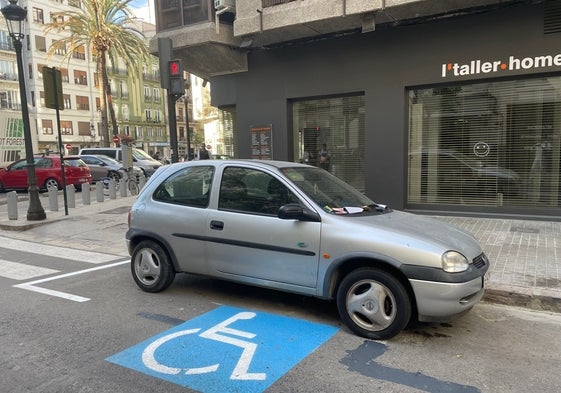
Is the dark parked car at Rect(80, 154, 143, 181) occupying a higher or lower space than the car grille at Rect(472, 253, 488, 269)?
higher

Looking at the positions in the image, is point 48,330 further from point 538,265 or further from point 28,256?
point 538,265

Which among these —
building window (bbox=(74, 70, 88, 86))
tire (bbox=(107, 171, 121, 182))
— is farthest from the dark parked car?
building window (bbox=(74, 70, 88, 86))

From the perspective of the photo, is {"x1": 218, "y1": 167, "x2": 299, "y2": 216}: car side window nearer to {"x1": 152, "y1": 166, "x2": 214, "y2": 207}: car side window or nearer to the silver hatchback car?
the silver hatchback car

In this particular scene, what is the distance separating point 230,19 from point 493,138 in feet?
23.3

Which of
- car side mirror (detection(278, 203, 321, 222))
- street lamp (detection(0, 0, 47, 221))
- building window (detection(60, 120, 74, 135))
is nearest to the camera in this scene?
car side mirror (detection(278, 203, 321, 222))

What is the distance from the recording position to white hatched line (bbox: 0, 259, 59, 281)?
650 centimetres

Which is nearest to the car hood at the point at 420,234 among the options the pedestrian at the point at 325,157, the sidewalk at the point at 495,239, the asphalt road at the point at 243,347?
the asphalt road at the point at 243,347

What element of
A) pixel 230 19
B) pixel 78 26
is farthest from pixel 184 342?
pixel 78 26

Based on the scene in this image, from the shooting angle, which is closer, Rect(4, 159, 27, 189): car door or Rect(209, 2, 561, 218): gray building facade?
Rect(209, 2, 561, 218): gray building facade

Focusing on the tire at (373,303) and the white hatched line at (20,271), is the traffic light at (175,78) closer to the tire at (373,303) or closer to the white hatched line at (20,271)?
the white hatched line at (20,271)

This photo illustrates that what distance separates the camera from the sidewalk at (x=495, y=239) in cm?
522

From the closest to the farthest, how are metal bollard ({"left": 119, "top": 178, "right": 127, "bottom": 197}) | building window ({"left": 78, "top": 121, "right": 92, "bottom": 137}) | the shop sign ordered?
the shop sign < metal bollard ({"left": 119, "top": 178, "right": 127, "bottom": 197}) < building window ({"left": 78, "top": 121, "right": 92, "bottom": 137})

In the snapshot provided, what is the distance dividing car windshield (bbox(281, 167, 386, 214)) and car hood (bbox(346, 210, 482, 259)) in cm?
30

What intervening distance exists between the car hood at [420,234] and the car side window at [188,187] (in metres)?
1.84
